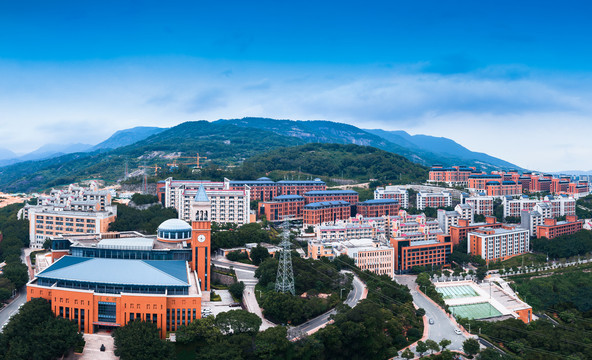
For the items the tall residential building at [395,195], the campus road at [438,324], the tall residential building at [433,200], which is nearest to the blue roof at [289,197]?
the tall residential building at [395,195]

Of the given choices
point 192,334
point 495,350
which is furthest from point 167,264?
point 495,350

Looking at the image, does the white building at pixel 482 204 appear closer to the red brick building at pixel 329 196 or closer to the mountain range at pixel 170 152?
the red brick building at pixel 329 196

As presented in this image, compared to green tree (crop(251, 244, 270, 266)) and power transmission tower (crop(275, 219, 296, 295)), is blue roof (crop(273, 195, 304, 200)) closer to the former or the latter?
green tree (crop(251, 244, 270, 266))

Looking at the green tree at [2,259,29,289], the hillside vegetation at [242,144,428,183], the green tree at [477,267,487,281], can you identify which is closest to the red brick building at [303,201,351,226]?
the hillside vegetation at [242,144,428,183]

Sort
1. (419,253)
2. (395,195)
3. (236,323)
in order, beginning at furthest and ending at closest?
(395,195)
(419,253)
(236,323)

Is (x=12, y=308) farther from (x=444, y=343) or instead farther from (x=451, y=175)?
(x=451, y=175)

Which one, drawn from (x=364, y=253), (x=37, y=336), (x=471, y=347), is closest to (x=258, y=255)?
(x=364, y=253)
